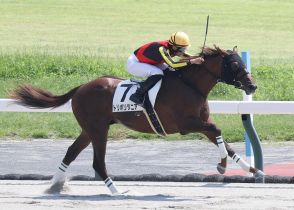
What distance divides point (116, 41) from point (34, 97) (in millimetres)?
20635

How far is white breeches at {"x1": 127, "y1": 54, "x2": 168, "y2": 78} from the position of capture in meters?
11.0

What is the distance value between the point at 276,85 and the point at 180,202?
10.9 meters

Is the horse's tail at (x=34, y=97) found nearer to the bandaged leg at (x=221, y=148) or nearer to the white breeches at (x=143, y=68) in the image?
the white breeches at (x=143, y=68)

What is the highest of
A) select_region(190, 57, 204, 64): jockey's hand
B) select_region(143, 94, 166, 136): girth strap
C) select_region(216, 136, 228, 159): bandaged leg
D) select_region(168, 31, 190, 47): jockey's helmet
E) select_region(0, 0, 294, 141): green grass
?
select_region(168, 31, 190, 47): jockey's helmet

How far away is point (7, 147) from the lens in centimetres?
1555

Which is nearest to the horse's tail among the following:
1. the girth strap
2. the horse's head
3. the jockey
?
the jockey

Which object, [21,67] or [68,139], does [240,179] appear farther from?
[21,67]

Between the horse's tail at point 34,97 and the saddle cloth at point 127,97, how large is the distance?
0.85m

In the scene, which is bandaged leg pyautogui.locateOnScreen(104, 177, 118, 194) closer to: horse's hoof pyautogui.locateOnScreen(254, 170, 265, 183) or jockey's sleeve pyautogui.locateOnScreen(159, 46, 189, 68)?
jockey's sleeve pyautogui.locateOnScreen(159, 46, 189, 68)

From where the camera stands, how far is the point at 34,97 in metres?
11.6

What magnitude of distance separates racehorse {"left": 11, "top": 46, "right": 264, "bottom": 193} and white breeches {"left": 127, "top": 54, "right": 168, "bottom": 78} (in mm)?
131

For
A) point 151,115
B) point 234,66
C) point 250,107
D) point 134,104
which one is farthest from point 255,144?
point 134,104

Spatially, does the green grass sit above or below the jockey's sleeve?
below

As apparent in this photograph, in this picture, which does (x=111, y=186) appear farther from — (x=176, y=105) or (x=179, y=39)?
(x=179, y=39)
